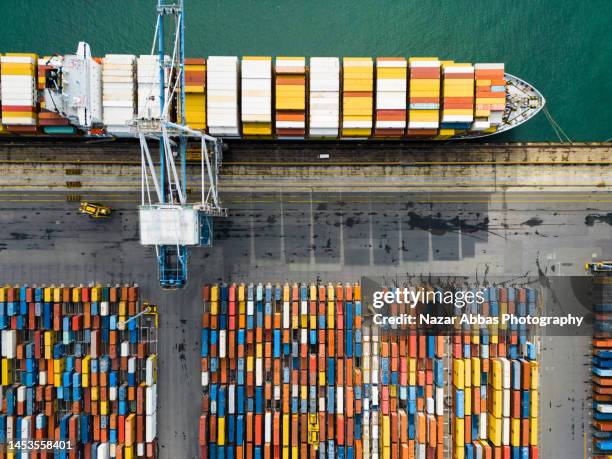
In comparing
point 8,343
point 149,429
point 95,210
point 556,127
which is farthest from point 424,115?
point 8,343

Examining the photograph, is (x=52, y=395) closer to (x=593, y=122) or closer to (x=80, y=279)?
(x=80, y=279)

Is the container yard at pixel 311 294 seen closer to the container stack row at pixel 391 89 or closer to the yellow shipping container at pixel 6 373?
the yellow shipping container at pixel 6 373

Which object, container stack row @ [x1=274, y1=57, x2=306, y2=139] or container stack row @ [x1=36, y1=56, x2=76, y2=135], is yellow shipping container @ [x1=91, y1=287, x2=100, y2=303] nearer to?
container stack row @ [x1=36, y1=56, x2=76, y2=135]

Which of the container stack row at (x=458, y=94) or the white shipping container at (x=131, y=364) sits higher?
the container stack row at (x=458, y=94)

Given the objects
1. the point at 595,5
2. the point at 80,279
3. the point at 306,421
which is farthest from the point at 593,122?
the point at 80,279

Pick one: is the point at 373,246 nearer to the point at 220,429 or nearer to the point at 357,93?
the point at 357,93

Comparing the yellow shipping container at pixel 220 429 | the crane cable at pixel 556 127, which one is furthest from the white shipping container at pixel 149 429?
the crane cable at pixel 556 127
